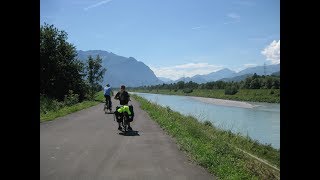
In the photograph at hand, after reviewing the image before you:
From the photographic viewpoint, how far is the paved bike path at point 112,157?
826 cm

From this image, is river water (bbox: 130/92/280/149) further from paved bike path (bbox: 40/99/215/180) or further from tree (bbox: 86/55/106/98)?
tree (bbox: 86/55/106/98)

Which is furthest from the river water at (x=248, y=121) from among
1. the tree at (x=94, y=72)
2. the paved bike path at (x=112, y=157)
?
the tree at (x=94, y=72)

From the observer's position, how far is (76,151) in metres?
11.0

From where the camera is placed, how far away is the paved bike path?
8258 mm

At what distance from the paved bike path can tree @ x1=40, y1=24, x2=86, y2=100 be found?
2784 centimetres

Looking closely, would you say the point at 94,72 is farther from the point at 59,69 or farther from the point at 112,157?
the point at 112,157

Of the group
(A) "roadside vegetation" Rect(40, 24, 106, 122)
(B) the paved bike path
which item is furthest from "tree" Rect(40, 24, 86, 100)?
(B) the paved bike path

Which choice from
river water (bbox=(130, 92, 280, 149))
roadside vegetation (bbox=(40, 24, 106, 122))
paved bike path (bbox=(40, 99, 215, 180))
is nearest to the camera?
paved bike path (bbox=(40, 99, 215, 180))

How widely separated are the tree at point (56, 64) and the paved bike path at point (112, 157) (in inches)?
1096

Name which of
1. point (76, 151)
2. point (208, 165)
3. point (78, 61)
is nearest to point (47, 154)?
point (76, 151)

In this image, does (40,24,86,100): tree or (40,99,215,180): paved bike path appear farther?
(40,24,86,100): tree

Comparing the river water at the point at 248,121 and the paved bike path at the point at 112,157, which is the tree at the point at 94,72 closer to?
the river water at the point at 248,121
